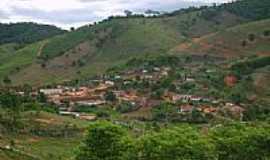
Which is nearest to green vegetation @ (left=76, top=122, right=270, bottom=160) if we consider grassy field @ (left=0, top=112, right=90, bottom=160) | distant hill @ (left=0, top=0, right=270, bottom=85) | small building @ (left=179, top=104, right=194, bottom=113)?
grassy field @ (left=0, top=112, right=90, bottom=160)

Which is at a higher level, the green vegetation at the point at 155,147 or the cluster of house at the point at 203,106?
the green vegetation at the point at 155,147

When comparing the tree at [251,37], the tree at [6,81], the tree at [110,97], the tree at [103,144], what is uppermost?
the tree at [251,37]

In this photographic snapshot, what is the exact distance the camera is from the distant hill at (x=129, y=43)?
156 metres

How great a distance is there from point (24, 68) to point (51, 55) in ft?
40.4

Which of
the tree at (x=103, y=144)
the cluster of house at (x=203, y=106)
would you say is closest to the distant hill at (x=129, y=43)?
the cluster of house at (x=203, y=106)

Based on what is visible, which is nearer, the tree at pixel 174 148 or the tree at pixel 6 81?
the tree at pixel 174 148

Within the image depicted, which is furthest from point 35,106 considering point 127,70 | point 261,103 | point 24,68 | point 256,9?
point 256,9

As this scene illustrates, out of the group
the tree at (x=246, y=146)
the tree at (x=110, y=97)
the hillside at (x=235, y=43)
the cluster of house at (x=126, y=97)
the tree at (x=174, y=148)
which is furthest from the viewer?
the hillside at (x=235, y=43)

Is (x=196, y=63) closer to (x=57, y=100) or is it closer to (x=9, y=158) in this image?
(x=57, y=100)

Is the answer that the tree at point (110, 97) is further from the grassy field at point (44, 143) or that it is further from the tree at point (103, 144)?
the tree at point (103, 144)

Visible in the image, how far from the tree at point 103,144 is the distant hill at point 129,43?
110m

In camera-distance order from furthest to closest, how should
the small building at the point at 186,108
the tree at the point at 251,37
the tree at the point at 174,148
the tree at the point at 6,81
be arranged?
the tree at the point at 251,37
the tree at the point at 6,81
the small building at the point at 186,108
the tree at the point at 174,148

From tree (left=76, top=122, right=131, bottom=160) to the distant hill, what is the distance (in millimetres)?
110032

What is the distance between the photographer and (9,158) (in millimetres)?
57000
